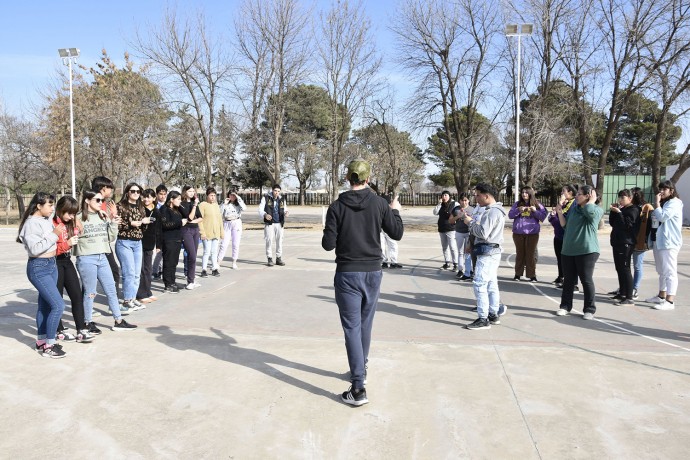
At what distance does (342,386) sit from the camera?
4.43 m

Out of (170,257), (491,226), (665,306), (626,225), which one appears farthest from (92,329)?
(665,306)

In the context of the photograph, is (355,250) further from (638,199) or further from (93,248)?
(638,199)

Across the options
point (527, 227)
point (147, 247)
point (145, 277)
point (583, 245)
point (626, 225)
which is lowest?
point (145, 277)

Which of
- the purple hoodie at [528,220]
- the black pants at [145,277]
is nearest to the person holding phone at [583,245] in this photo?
the purple hoodie at [528,220]

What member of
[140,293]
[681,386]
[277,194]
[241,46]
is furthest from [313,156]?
[681,386]

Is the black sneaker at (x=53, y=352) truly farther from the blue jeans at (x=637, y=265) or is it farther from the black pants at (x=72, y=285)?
the blue jeans at (x=637, y=265)

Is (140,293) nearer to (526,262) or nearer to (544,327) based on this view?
(544,327)

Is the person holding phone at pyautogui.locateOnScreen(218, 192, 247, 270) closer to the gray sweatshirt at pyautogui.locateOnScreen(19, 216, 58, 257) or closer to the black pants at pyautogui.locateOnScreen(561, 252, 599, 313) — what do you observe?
the gray sweatshirt at pyautogui.locateOnScreen(19, 216, 58, 257)

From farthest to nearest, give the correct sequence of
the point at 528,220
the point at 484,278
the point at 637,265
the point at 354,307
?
the point at 528,220 < the point at 637,265 < the point at 484,278 < the point at 354,307

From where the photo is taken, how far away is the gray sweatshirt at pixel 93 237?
5.84 metres

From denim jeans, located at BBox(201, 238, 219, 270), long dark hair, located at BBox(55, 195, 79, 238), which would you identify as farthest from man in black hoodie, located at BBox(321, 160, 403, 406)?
denim jeans, located at BBox(201, 238, 219, 270)

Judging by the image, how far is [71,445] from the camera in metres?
3.42

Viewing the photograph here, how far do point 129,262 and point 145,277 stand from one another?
101 cm

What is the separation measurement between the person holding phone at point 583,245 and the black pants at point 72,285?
6056mm
